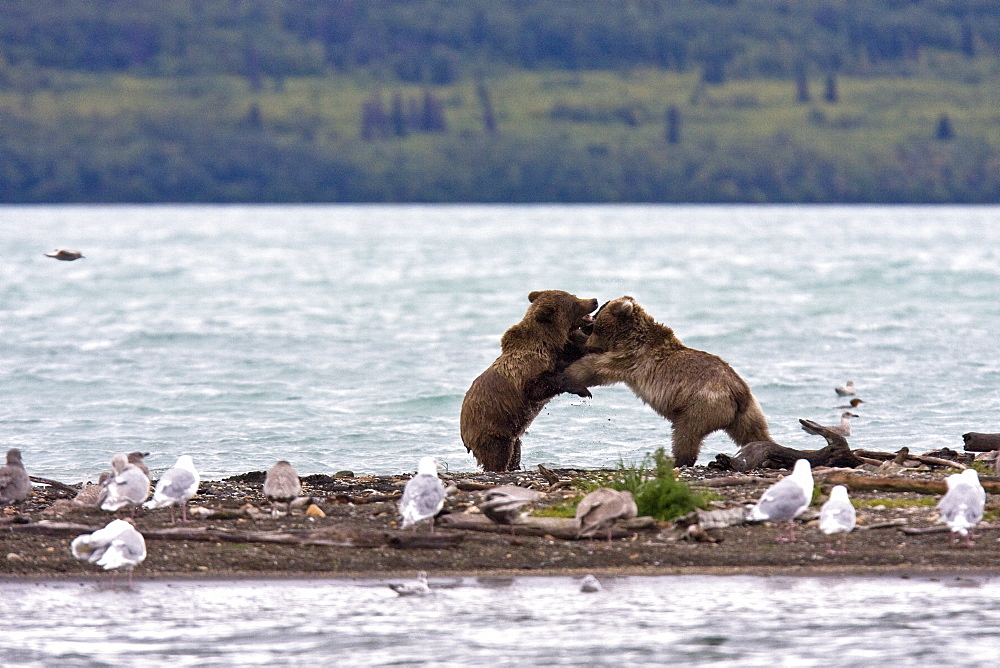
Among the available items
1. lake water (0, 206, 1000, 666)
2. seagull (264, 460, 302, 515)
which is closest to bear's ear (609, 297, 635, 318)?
lake water (0, 206, 1000, 666)

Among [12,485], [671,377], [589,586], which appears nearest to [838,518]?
[589,586]

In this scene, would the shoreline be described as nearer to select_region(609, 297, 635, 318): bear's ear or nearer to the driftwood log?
the driftwood log

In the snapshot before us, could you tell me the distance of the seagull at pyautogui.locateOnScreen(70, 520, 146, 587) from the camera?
9117 millimetres

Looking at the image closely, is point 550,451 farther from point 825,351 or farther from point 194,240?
point 194,240

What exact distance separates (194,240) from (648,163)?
315 feet

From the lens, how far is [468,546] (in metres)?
9.88

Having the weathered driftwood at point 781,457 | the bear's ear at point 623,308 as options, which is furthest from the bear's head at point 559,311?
the weathered driftwood at point 781,457

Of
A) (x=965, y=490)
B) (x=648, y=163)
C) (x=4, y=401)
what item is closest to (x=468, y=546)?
(x=965, y=490)

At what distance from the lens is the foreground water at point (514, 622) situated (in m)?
7.80

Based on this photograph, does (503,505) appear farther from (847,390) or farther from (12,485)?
(847,390)

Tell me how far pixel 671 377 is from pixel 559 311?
136 centimetres

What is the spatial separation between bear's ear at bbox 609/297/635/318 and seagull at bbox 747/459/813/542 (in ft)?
11.8

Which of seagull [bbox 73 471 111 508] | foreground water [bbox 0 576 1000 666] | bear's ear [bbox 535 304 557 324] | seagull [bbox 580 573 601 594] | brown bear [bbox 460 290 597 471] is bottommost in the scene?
foreground water [bbox 0 576 1000 666]

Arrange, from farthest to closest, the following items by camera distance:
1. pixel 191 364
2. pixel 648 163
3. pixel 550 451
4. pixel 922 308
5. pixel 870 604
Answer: pixel 648 163 < pixel 922 308 < pixel 191 364 < pixel 550 451 < pixel 870 604
